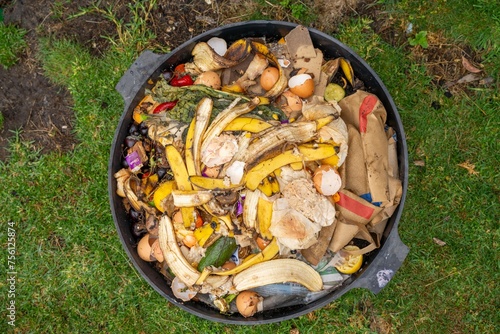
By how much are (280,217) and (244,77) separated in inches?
37.5

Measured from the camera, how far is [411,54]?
316 cm

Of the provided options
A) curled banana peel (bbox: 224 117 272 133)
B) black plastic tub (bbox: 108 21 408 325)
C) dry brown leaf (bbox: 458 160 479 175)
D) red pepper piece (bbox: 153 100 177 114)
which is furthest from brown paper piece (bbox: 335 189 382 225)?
red pepper piece (bbox: 153 100 177 114)

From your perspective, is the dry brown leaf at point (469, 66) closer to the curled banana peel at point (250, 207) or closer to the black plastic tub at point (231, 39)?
the black plastic tub at point (231, 39)

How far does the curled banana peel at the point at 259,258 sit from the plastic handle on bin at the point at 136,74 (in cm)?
123

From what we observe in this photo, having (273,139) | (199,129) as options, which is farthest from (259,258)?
(199,129)

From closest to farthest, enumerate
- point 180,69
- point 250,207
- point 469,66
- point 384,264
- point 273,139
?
point 273,139
point 250,207
point 384,264
point 180,69
point 469,66

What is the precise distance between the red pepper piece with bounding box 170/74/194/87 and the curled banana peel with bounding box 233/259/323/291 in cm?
121

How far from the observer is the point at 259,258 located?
263 centimetres

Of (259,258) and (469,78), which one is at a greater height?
(469,78)

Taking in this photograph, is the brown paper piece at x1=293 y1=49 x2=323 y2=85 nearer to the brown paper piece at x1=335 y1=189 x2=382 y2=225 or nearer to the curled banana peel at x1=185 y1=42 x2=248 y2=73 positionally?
the curled banana peel at x1=185 y1=42 x2=248 y2=73

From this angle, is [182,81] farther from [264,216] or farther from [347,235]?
[347,235]

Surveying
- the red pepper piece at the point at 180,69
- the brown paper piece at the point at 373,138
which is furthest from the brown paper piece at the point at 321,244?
the red pepper piece at the point at 180,69

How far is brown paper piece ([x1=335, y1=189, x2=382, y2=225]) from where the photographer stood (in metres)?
2.60

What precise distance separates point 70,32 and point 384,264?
2.71m
